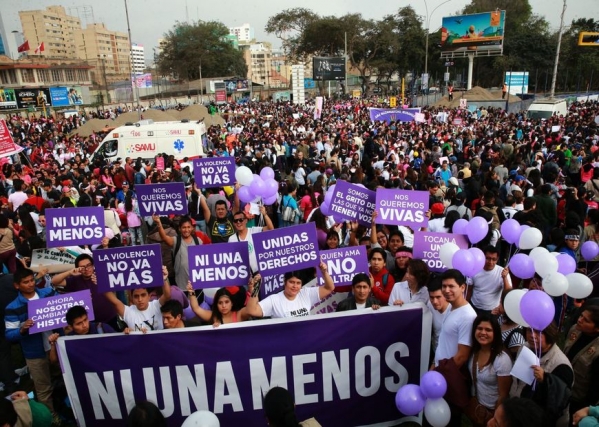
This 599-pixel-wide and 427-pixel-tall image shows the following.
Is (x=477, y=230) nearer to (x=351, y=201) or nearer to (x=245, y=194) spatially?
(x=351, y=201)

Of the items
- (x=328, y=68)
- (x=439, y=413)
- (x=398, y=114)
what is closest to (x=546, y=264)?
(x=439, y=413)

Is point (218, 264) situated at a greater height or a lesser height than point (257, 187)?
lesser

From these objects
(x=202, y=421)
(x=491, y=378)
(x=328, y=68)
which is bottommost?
(x=491, y=378)

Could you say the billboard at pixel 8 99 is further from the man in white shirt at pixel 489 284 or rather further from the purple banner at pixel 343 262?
the man in white shirt at pixel 489 284

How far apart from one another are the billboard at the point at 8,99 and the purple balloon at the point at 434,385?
4580 centimetres

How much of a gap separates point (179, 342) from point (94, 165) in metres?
10.5

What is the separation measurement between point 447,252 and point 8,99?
46263mm

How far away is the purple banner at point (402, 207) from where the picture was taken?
5625 mm

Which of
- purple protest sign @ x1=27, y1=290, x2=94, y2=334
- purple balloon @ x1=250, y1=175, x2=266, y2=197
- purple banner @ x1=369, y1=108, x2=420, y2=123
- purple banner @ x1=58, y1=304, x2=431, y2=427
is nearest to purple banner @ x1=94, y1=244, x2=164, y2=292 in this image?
purple protest sign @ x1=27, y1=290, x2=94, y2=334

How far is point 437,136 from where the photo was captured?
17875 millimetres

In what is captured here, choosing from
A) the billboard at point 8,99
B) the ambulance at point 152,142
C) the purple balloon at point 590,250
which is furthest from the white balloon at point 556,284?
the billboard at point 8,99

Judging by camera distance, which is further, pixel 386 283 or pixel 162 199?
pixel 162 199

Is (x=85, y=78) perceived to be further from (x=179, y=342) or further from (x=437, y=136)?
(x=179, y=342)

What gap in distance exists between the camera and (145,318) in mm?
4367
